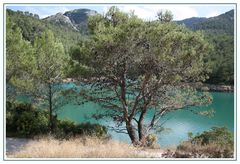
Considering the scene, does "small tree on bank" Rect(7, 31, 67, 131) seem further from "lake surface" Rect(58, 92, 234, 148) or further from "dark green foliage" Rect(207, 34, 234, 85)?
"dark green foliage" Rect(207, 34, 234, 85)

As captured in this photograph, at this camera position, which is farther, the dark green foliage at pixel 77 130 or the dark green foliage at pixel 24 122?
the dark green foliage at pixel 24 122

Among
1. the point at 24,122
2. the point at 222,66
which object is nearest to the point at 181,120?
the point at 24,122

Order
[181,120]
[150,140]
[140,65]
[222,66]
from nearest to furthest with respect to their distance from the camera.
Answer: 1. [140,65]
2. [150,140]
3. [181,120]
4. [222,66]

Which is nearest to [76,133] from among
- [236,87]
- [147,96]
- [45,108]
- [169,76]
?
[45,108]

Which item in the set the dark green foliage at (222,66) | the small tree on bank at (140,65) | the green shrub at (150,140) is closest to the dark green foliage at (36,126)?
the small tree on bank at (140,65)

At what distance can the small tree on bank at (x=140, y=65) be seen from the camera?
1038 centimetres

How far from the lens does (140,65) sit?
36.3 ft

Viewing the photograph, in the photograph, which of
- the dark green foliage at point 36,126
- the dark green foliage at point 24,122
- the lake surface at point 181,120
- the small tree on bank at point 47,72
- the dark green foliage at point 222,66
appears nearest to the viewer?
the dark green foliage at point 36,126

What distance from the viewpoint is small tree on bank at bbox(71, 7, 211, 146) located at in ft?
34.1

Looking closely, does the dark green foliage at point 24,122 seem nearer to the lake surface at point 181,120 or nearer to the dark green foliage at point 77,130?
the dark green foliage at point 77,130

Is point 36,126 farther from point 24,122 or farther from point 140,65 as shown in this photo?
point 140,65

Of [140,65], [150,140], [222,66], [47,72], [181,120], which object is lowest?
[181,120]

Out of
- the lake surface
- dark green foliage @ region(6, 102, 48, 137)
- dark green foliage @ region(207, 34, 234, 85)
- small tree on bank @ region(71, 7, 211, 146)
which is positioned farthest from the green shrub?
dark green foliage @ region(207, 34, 234, 85)

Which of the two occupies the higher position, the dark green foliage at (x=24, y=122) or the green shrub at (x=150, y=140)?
the dark green foliage at (x=24, y=122)
